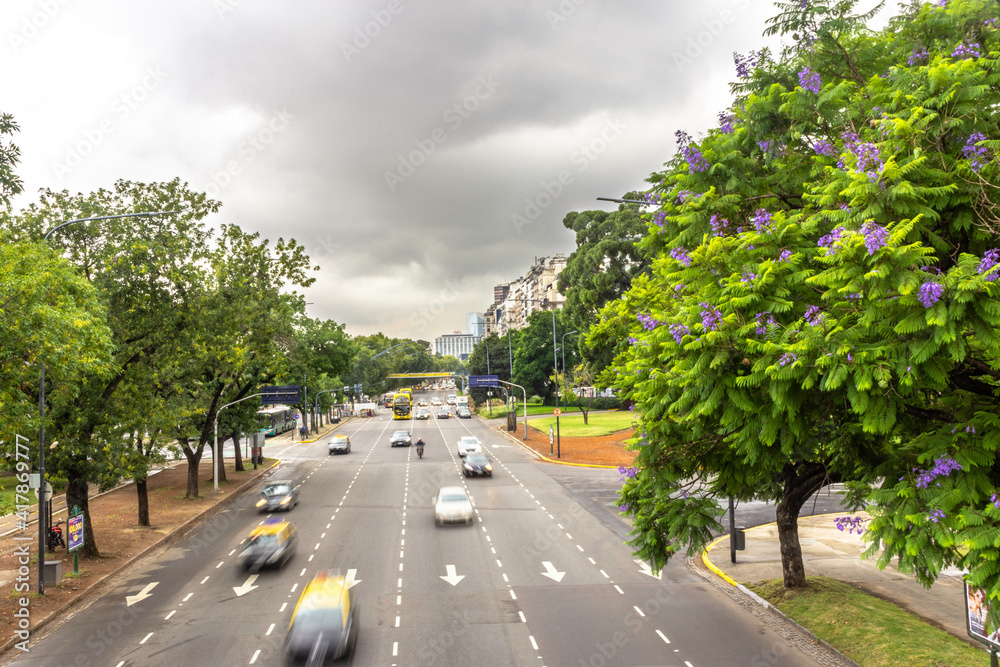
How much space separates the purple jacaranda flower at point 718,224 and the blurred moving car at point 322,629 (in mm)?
10279

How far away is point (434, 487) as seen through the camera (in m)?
34.4

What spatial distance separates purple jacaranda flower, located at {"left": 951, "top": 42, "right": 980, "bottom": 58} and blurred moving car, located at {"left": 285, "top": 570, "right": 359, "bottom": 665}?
14.0 m

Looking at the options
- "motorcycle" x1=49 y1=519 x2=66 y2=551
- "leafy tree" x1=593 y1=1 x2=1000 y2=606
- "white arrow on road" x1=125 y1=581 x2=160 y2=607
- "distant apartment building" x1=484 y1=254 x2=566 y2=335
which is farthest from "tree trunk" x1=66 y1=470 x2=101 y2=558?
"distant apartment building" x1=484 y1=254 x2=566 y2=335

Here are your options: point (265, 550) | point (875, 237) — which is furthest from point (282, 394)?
point (875, 237)

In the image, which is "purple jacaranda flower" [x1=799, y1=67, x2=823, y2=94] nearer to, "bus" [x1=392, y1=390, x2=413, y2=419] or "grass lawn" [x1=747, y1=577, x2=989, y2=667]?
"grass lawn" [x1=747, y1=577, x2=989, y2=667]

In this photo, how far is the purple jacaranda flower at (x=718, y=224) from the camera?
10594 millimetres

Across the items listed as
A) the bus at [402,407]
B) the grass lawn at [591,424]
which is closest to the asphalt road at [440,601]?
the grass lawn at [591,424]

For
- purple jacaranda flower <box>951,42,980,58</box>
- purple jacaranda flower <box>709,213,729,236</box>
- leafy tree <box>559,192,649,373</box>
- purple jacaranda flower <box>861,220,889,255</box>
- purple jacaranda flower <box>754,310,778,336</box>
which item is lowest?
purple jacaranda flower <box>754,310,778,336</box>

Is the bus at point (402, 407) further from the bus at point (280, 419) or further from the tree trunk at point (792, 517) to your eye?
the tree trunk at point (792, 517)

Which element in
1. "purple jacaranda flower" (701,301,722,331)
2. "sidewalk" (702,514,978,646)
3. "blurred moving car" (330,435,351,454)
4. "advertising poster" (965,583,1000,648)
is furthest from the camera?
"blurred moving car" (330,435,351,454)

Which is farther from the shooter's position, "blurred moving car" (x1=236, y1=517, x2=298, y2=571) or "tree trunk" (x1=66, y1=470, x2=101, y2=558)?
"tree trunk" (x1=66, y1=470, x2=101, y2=558)

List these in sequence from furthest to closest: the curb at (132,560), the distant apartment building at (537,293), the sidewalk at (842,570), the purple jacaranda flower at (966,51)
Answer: the distant apartment building at (537,293) → the curb at (132,560) → the sidewalk at (842,570) → the purple jacaranda flower at (966,51)

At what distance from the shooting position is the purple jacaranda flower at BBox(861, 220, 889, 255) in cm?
716

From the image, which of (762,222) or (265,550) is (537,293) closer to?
(265,550)
